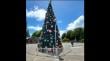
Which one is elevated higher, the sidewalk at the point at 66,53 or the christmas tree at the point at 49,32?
the christmas tree at the point at 49,32

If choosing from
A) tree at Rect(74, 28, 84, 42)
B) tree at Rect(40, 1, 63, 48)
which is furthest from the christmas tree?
tree at Rect(74, 28, 84, 42)

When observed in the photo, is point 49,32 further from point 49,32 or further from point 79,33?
point 79,33

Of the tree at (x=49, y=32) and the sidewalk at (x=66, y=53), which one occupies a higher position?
the tree at (x=49, y=32)

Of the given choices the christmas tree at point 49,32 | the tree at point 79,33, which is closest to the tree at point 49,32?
the christmas tree at point 49,32

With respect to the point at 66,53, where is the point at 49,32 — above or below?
above

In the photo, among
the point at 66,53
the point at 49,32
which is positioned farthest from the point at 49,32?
the point at 66,53

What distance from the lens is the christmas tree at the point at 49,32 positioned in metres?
1.71

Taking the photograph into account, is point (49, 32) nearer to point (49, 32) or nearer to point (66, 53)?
point (49, 32)

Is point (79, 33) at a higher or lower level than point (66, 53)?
higher

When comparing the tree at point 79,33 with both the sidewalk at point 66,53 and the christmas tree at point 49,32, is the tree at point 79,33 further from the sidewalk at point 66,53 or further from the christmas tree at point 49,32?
the christmas tree at point 49,32

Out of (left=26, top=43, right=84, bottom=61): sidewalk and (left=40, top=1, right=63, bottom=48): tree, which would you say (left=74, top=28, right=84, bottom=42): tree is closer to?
(left=26, top=43, right=84, bottom=61): sidewalk

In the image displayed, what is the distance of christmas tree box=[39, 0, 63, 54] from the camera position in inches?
67.5

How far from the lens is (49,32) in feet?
5.67

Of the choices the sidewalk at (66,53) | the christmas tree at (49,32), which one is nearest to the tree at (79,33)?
the sidewalk at (66,53)
